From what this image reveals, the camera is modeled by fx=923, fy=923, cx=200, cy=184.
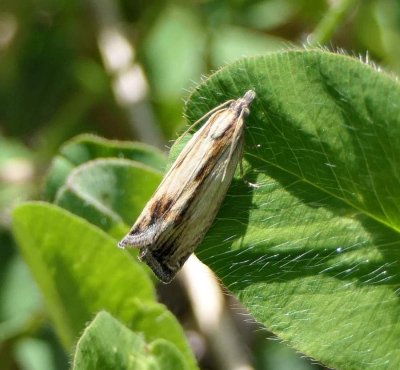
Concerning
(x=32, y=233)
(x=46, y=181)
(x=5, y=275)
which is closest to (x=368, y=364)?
(x=32, y=233)

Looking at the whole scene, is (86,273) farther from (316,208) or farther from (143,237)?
(316,208)

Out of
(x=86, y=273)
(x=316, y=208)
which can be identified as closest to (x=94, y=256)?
(x=86, y=273)

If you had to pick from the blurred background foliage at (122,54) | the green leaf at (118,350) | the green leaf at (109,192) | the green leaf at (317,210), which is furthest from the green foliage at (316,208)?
the blurred background foliage at (122,54)

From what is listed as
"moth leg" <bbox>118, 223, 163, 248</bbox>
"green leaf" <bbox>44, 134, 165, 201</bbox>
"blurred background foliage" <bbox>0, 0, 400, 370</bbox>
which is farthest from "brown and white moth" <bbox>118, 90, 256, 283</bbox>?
"blurred background foliage" <bbox>0, 0, 400, 370</bbox>

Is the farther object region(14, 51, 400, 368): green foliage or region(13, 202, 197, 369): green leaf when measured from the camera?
region(13, 202, 197, 369): green leaf

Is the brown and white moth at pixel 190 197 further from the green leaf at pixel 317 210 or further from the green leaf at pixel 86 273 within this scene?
the green leaf at pixel 86 273

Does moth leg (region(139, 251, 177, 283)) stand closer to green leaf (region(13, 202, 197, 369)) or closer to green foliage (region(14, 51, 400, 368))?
green foliage (region(14, 51, 400, 368))

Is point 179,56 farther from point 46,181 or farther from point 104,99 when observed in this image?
point 46,181

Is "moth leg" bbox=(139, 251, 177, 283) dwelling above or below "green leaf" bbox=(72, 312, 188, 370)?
above
